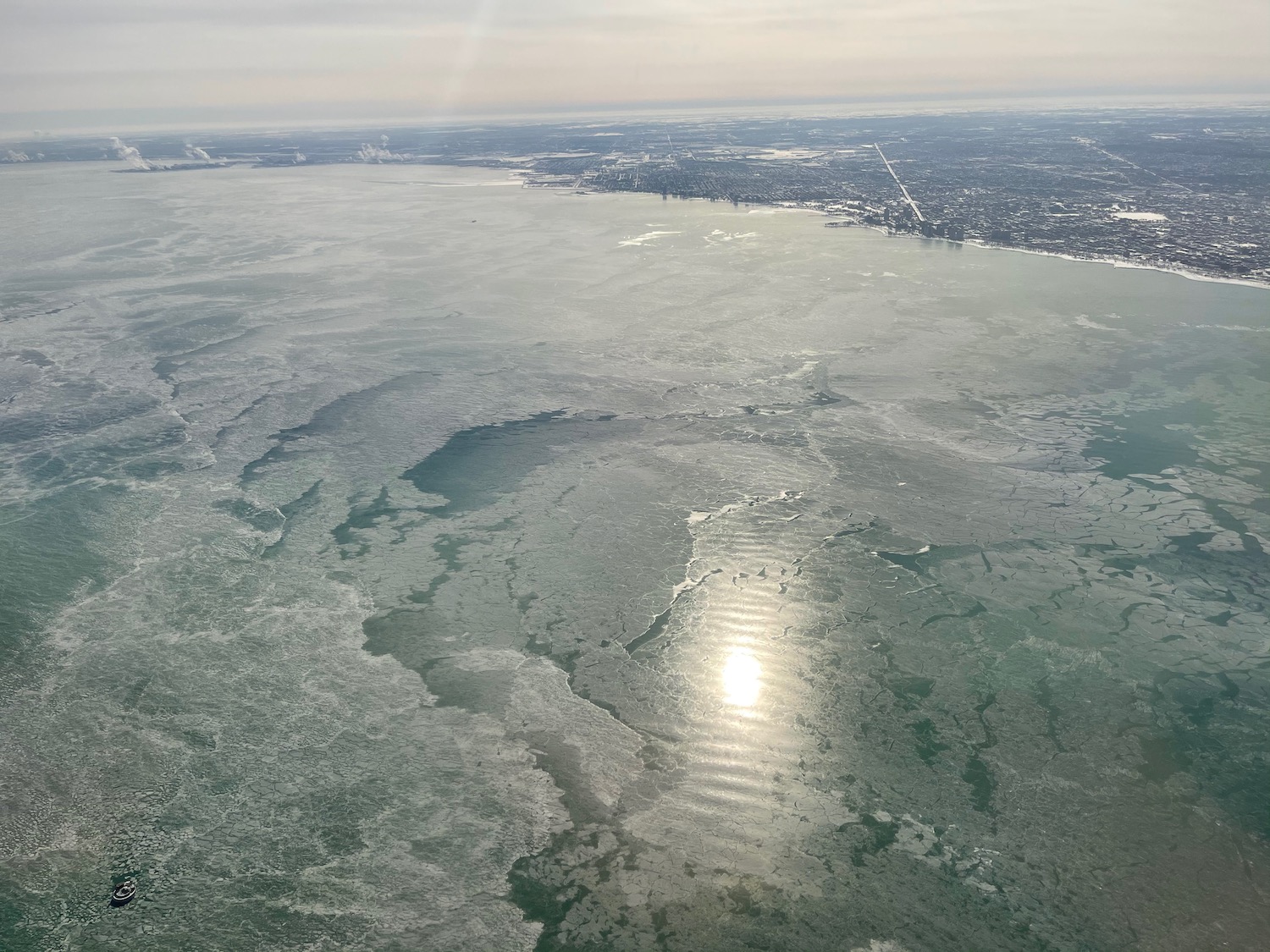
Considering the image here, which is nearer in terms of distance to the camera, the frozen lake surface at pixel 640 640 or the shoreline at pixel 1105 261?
the frozen lake surface at pixel 640 640

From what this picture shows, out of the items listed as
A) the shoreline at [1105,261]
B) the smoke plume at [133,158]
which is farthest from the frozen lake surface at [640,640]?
the smoke plume at [133,158]

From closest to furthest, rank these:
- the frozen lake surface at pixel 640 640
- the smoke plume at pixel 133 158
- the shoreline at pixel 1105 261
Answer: the frozen lake surface at pixel 640 640 < the shoreline at pixel 1105 261 < the smoke plume at pixel 133 158

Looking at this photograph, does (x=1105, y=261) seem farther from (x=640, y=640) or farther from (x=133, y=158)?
(x=133, y=158)

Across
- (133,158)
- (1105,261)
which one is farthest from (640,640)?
(133,158)

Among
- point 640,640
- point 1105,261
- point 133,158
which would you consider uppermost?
point 133,158

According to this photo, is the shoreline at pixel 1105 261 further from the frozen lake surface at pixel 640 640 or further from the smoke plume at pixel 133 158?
the smoke plume at pixel 133 158

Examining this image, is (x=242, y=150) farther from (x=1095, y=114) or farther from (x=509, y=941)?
(x=1095, y=114)

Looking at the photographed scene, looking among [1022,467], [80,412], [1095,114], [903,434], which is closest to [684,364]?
[903,434]

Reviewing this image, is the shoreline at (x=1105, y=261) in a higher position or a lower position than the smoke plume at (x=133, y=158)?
lower
